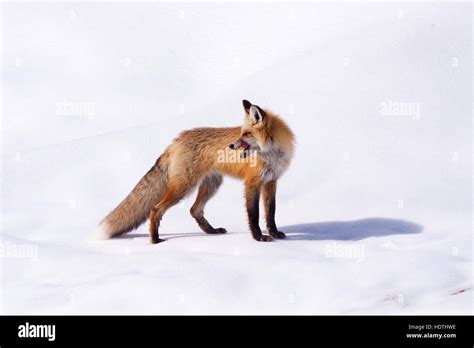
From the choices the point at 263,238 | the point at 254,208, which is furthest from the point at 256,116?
the point at 263,238

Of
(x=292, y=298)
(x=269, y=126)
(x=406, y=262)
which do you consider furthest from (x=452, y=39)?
(x=292, y=298)

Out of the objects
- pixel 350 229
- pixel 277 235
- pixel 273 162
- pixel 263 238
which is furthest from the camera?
pixel 350 229

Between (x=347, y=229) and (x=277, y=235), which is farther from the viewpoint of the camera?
(x=347, y=229)

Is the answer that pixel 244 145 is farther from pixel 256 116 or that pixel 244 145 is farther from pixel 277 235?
pixel 277 235

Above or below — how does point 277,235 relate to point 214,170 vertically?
below

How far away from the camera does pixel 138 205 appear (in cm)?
831

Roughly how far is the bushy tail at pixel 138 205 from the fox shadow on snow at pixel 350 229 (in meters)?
1.67

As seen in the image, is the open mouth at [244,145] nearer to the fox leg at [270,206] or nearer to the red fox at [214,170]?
the red fox at [214,170]

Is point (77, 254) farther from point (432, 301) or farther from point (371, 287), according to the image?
point (432, 301)

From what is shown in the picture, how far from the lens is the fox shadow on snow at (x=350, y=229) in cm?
801

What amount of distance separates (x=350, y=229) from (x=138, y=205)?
2680 millimetres

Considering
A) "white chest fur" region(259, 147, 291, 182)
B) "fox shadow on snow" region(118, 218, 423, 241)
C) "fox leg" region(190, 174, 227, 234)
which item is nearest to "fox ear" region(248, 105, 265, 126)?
"white chest fur" region(259, 147, 291, 182)

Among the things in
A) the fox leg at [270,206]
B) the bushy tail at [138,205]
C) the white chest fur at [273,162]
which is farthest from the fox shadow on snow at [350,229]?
the bushy tail at [138,205]

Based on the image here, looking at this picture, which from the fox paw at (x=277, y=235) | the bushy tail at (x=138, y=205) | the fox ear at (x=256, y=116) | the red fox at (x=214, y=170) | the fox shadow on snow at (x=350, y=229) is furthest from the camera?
the bushy tail at (x=138, y=205)
